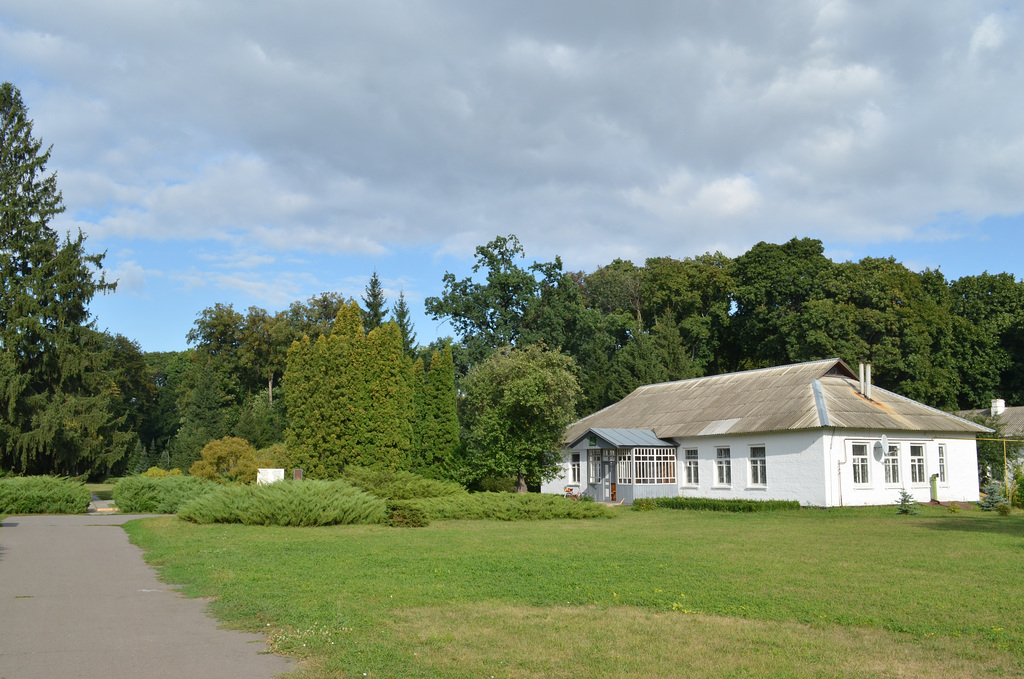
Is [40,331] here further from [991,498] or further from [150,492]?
[991,498]

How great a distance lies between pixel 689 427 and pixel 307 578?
25032 millimetres

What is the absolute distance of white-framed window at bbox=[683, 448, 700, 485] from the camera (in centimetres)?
3356

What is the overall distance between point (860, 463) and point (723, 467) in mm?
5318

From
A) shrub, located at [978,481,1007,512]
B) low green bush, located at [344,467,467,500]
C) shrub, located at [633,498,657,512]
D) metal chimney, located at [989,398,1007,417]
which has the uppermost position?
metal chimney, located at [989,398,1007,417]

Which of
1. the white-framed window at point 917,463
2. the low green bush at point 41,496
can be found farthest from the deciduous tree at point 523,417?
the low green bush at point 41,496

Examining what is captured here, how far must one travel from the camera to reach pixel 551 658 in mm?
6664

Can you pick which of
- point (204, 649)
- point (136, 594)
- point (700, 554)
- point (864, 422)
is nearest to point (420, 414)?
point (864, 422)

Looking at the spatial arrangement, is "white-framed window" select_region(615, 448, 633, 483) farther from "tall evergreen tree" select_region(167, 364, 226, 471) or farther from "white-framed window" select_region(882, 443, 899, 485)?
"tall evergreen tree" select_region(167, 364, 226, 471)

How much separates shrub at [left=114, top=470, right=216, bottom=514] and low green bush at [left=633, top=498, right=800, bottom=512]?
1652 centimetres

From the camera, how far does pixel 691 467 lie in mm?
33781

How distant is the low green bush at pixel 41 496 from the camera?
26.2 m

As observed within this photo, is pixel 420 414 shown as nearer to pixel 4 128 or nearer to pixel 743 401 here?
pixel 743 401

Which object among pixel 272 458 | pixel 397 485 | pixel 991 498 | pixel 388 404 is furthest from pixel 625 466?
pixel 272 458

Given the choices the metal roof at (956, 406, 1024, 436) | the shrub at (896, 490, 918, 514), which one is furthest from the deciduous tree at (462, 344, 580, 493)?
the metal roof at (956, 406, 1024, 436)
